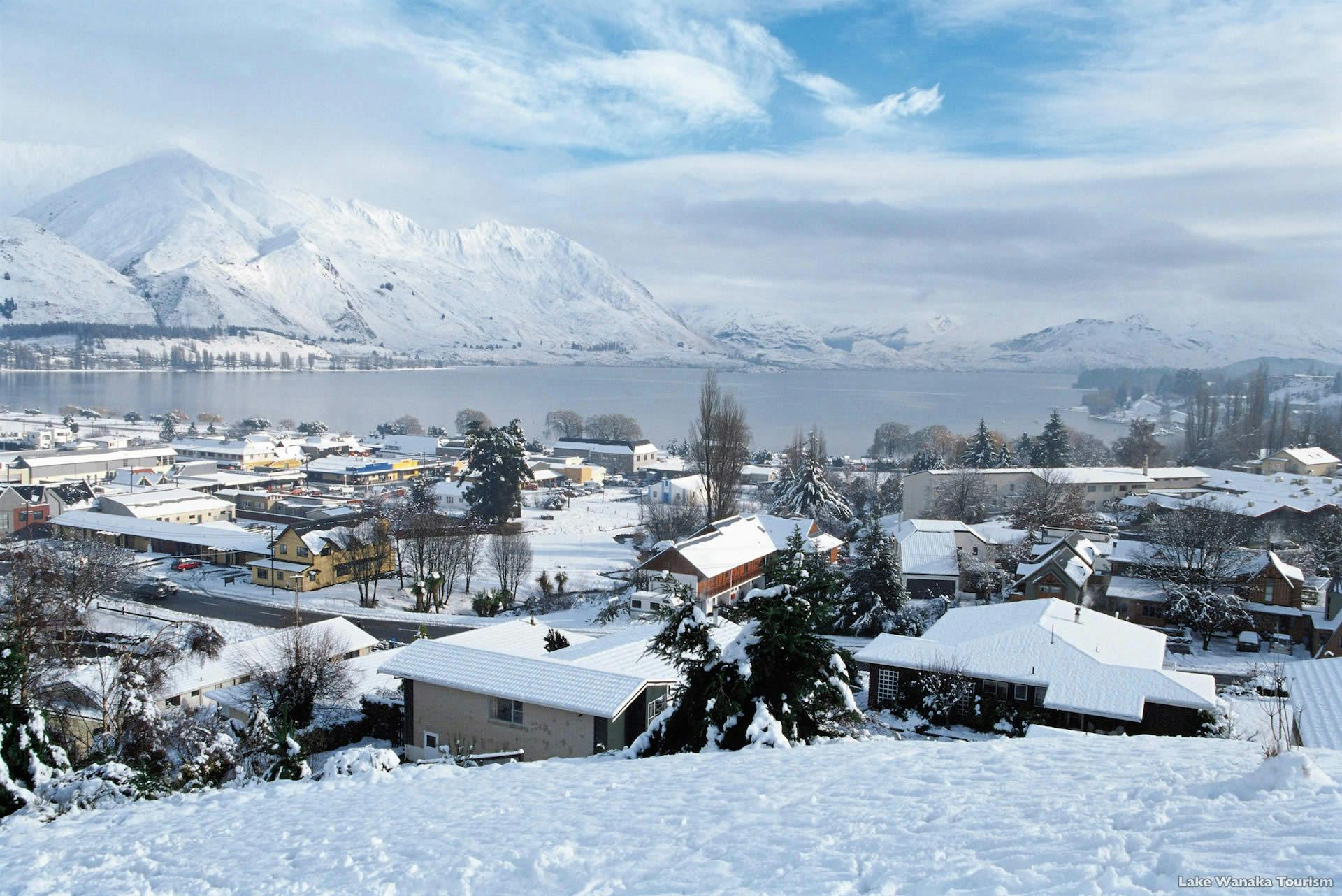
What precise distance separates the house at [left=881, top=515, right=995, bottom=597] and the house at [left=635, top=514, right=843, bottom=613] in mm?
2435

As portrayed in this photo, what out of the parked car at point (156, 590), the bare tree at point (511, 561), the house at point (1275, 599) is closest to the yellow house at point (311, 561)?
the parked car at point (156, 590)

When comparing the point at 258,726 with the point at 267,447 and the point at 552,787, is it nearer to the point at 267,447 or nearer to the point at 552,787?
the point at 552,787

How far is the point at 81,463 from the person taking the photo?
137 feet

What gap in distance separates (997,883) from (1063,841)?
1.64 ft

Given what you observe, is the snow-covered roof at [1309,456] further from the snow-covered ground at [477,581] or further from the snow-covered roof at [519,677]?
the snow-covered roof at [519,677]

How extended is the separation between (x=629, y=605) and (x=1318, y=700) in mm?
13602

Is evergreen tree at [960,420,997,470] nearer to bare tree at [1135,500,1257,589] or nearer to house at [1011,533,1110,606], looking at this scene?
bare tree at [1135,500,1257,589]

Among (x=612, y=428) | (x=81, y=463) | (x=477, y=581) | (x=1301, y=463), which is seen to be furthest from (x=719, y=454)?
(x=612, y=428)

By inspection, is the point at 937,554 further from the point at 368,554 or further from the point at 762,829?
the point at 762,829

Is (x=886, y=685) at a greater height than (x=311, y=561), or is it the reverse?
(x=886, y=685)

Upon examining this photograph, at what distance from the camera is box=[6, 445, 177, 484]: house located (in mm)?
39375

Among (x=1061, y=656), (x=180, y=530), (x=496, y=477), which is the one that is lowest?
(x=180, y=530)

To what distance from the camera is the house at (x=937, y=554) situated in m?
22.2

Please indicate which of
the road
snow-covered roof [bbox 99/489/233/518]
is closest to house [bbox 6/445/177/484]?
snow-covered roof [bbox 99/489/233/518]
